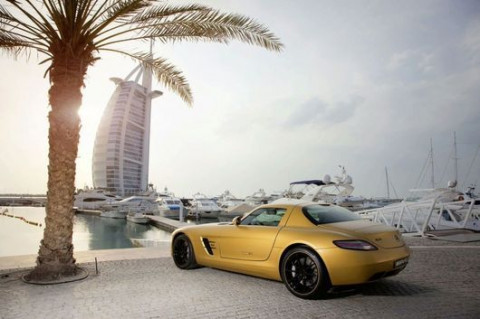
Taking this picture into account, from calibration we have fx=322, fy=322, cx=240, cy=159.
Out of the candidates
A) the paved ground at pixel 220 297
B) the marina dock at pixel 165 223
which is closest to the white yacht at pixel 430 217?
the paved ground at pixel 220 297

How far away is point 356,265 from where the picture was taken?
4.23 m

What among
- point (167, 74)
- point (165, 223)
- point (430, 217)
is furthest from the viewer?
point (165, 223)

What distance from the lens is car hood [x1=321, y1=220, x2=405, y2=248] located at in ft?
14.6

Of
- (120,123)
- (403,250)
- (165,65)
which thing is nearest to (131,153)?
(120,123)

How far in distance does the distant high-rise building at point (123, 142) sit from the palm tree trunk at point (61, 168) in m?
86.0

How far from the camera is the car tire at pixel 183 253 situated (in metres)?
6.51

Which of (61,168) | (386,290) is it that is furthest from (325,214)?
(61,168)

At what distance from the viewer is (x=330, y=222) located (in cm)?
505

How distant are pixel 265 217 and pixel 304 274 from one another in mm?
1256

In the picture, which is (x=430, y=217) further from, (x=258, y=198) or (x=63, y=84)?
(x=258, y=198)

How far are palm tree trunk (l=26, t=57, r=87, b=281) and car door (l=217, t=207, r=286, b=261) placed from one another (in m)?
3.10

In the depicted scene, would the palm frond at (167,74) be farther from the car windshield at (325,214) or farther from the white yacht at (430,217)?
the white yacht at (430,217)

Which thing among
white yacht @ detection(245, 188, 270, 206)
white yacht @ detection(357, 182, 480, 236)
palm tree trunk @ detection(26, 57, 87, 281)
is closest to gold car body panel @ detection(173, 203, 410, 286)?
palm tree trunk @ detection(26, 57, 87, 281)

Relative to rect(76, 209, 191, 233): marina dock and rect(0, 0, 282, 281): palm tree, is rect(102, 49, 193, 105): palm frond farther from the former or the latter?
rect(76, 209, 191, 233): marina dock
